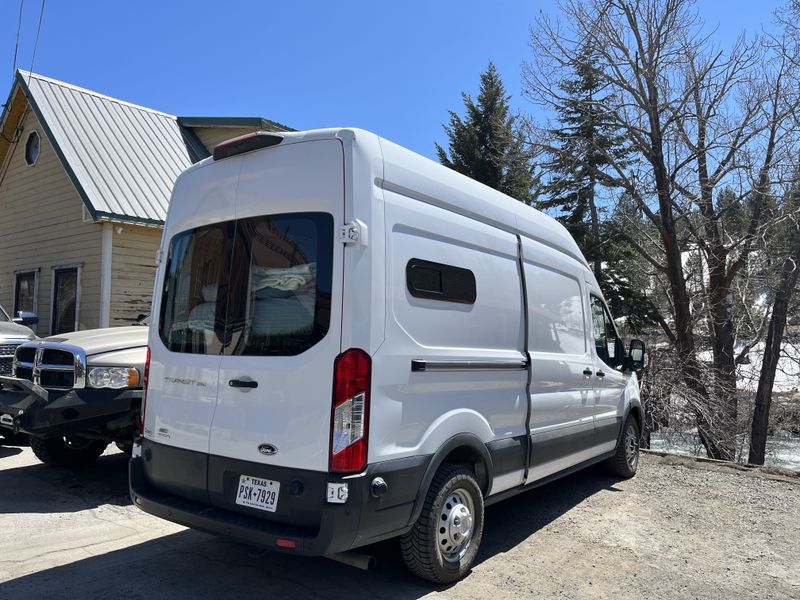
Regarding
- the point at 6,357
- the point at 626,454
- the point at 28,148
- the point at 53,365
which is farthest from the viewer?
the point at 28,148

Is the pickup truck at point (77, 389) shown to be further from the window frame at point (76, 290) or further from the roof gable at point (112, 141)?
the window frame at point (76, 290)

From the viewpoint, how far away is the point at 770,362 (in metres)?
15.2

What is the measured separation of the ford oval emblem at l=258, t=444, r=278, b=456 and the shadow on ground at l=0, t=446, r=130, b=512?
3.07 meters

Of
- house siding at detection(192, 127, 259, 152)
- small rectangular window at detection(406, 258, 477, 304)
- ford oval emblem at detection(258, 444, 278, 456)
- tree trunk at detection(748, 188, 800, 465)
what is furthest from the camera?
tree trunk at detection(748, 188, 800, 465)

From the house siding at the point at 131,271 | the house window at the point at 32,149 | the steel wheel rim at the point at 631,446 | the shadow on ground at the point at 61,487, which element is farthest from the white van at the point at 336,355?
the house window at the point at 32,149

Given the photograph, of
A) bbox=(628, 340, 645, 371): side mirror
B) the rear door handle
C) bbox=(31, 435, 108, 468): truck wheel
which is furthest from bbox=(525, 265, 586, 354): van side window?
bbox=(31, 435, 108, 468): truck wheel

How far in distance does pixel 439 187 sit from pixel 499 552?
273 cm

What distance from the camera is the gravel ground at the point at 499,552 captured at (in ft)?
13.1

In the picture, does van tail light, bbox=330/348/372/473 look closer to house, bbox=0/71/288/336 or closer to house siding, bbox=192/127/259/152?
house, bbox=0/71/288/336

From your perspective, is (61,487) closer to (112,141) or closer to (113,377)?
(113,377)

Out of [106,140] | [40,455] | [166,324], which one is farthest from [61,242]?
[166,324]

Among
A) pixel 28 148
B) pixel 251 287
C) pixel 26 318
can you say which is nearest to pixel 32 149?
pixel 28 148

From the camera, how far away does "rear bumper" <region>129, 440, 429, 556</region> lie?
325cm

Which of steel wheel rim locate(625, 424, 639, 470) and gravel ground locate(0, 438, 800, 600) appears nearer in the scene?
gravel ground locate(0, 438, 800, 600)
